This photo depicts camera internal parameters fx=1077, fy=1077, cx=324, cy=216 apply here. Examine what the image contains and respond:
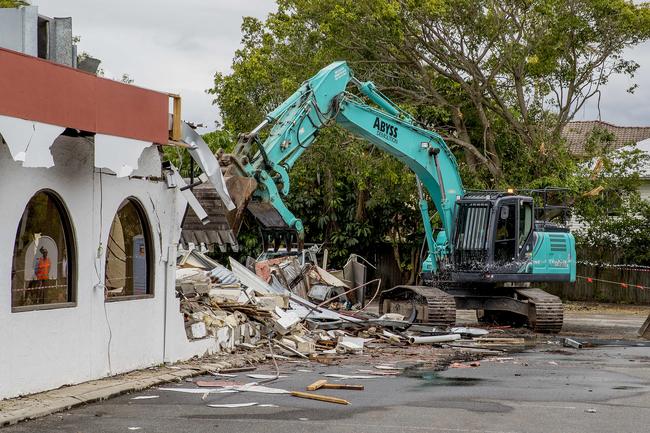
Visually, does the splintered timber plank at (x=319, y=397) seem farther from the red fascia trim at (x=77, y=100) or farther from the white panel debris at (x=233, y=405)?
the red fascia trim at (x=77, y=100)

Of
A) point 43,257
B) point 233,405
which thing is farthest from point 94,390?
point 233,405

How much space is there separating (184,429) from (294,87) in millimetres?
25887

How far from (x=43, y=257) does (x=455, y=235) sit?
583 inches

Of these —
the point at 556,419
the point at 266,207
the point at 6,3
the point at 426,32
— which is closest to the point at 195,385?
the point at 556,419

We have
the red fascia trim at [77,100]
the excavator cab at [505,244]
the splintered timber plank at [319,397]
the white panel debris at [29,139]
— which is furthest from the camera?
the excavator cab at [505,244]

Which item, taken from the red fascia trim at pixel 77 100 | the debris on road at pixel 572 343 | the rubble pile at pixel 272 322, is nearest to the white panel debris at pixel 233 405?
the red fascia trim at pixel 77 100

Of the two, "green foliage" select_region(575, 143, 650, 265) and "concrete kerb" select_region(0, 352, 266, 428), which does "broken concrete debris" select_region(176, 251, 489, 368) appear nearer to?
"concrete kerb" select_region(0, 352, 266, 428)

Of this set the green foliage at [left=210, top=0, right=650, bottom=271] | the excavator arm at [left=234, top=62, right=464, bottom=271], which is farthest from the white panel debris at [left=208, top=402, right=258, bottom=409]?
the green foliage at [left=210, top=0, right=650, bottom=271]

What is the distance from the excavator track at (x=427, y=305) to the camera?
2447cm

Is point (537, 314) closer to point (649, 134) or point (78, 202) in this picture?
point (78, 202)

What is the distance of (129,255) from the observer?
15359 mm

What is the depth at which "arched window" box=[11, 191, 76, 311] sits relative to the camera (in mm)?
12656

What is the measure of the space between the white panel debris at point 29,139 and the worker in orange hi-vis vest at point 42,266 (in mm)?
1432

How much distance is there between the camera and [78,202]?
13.8m
